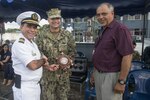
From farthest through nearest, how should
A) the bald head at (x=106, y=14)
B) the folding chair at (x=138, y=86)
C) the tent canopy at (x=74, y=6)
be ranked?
the tent canopy at (x=74, y=6)
the folding chair at (x=138, y=86)
the bald head at (x=106, y=14)

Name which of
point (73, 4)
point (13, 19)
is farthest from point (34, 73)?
point (13, 19)

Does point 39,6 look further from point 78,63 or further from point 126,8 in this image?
point 126,8

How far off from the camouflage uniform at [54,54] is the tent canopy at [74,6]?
2507 mm

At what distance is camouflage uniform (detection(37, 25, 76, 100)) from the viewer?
3971 mm

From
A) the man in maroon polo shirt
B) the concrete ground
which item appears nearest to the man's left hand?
the man in maroon polo shirt

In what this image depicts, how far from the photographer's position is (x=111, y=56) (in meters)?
3.28

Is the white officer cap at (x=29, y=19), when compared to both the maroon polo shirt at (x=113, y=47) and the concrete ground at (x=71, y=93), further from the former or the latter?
the concrete ground at (x=71, y=93)

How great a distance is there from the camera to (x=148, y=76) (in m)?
4.08

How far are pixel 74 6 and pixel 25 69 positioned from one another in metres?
4.63

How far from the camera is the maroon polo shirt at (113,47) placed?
10.3ft

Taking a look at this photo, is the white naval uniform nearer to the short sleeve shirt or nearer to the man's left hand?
the short sleeve shirt

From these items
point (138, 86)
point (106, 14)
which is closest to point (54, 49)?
point (106, 14)

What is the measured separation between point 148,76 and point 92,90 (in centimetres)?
111

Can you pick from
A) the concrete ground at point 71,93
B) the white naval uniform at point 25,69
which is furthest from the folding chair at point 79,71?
the white naval uniform at point 25,69
